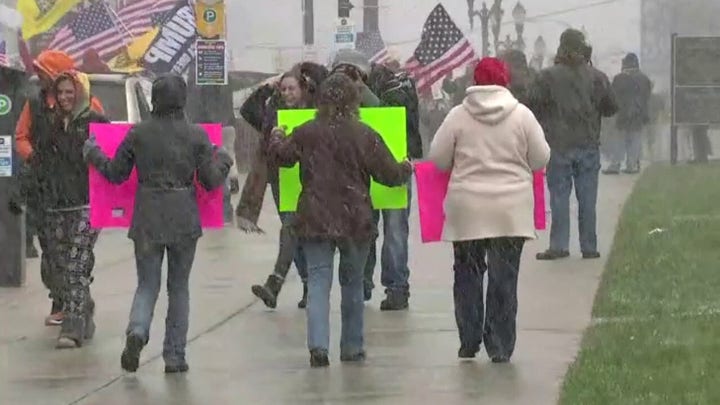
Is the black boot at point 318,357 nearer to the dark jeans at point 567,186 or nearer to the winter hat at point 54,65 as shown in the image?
the winter hat at point 54,65

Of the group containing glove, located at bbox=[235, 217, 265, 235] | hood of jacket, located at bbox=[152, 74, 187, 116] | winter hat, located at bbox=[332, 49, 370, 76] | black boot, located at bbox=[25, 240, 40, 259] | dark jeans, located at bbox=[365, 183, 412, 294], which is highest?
winter hat, located at bbox=[332, 49, 370, 76]

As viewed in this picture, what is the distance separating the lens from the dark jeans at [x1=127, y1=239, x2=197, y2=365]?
33.8 ft

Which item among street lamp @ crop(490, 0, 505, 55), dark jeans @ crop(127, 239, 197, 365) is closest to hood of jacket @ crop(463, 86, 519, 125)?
dark jeans @ crop(127, 239, 197, 365)

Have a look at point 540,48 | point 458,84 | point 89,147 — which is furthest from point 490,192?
point 540,48

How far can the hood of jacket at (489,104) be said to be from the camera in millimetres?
10234

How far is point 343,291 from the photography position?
10664 mm

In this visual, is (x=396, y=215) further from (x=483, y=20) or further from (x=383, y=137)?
(x=483, y=20)

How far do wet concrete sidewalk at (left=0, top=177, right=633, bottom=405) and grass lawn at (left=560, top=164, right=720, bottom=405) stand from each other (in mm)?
207

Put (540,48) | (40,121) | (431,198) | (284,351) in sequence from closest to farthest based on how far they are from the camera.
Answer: (431,198)
(284,351)
(40,121)
(540,48)

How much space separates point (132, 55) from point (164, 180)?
1744 centimetres

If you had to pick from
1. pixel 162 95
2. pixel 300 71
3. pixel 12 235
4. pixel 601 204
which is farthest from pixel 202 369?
pixel 601 204

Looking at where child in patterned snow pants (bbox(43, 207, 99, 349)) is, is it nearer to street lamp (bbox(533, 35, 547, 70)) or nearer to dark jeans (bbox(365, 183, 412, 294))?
dark jeans (bbox(365, 183, 412, 294))

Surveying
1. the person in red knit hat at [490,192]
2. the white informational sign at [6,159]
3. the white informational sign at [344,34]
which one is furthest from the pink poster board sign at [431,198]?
the white informational sign at [344,34]

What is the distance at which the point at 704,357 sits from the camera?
390 inches
